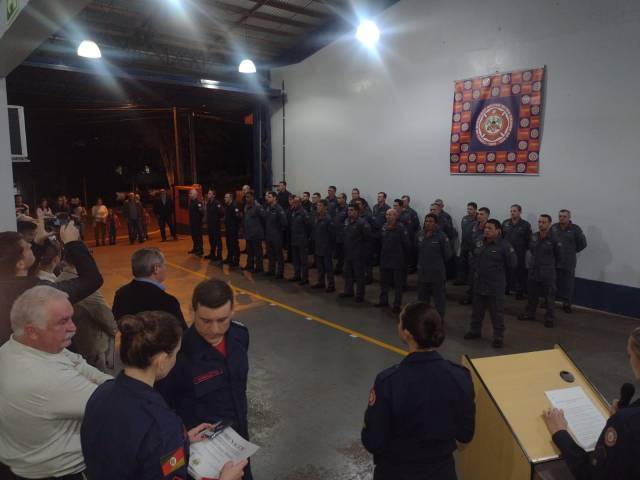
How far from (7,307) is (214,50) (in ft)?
39.3

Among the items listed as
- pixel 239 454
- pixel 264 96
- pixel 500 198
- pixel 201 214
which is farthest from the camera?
pixel 264 96

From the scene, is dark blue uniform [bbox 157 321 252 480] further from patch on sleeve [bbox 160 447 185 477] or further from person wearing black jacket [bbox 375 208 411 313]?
person wearing black jacket [bbox 375 208 411 313]

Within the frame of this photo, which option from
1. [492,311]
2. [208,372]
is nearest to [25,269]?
[208,372]

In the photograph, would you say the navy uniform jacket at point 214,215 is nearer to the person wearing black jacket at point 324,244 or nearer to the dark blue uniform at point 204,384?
the person wearing black jacket at point 324,244

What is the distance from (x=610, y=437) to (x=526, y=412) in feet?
2.22

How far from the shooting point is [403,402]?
1.98m

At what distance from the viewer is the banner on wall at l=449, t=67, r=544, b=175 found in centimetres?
832

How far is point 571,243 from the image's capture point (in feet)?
24.3

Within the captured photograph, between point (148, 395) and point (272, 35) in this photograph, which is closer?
point (148, 395)

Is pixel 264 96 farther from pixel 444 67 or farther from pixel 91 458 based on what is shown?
pixel 91 458

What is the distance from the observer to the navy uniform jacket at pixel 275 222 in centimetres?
987

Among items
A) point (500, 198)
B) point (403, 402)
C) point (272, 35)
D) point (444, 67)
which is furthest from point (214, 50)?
point (403, 402)

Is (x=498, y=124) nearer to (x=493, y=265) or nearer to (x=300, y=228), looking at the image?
(x=493, y=265)

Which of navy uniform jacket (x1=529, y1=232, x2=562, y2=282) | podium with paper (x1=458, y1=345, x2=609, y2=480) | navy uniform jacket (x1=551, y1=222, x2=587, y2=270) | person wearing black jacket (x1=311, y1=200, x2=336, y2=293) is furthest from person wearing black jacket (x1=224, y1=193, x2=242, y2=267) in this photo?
podium with paper (x1=458, y1=345, x2=609, y2=480)
